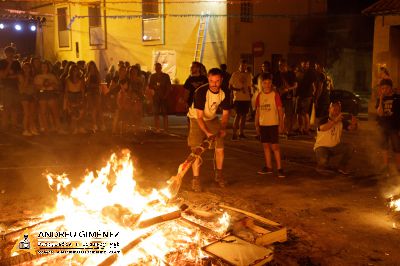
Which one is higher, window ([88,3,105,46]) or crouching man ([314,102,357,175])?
window ([88,3,105,46])

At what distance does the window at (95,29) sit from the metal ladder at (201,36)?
23.4ft

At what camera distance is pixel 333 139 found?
7934mm

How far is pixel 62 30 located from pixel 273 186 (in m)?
23.5

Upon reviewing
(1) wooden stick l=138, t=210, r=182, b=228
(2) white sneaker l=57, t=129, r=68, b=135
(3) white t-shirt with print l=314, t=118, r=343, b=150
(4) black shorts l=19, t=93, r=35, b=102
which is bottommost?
(1) wooden stick l=138, t=210, r=182, b=228

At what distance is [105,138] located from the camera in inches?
452

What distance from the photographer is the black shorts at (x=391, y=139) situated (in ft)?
26.0

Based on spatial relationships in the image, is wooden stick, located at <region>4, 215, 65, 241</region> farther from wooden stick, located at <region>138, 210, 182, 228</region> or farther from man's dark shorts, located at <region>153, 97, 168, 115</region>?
man's dark shorts, located at <region>153, 97, 168, 115</region>

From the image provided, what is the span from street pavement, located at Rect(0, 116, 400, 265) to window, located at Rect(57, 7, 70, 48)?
16280 millimetres

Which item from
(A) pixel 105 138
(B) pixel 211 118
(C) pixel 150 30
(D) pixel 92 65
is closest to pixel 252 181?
(B) pixel 211 118

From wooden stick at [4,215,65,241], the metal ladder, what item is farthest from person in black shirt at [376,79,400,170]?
the metal ladder

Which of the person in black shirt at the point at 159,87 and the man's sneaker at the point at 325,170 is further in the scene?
the person in black shirt at the point at 159,87

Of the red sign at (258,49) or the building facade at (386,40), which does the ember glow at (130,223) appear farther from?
the red sign at (258,49)

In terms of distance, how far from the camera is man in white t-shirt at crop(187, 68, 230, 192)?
684cm

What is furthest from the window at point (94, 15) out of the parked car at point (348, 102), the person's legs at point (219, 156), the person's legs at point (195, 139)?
the person's legs at point (219, 156)
